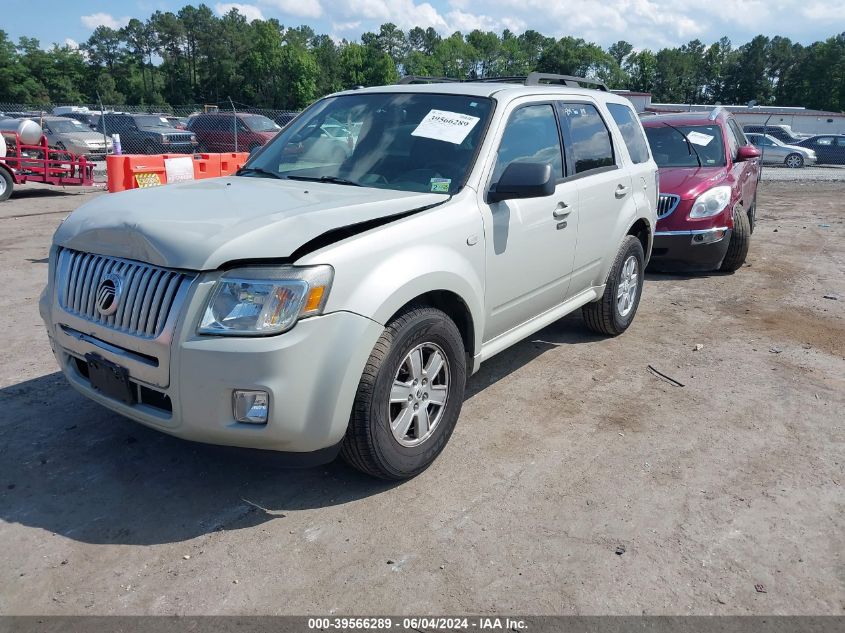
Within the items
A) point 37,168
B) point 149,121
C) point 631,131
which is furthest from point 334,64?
point 631,131

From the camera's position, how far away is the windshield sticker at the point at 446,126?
398cm

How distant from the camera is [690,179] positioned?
8227 mm

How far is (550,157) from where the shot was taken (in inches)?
177

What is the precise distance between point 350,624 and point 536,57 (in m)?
149

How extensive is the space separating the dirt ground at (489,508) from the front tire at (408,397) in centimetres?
20

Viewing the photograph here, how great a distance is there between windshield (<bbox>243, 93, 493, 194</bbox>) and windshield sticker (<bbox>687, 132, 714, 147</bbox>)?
18.7ft

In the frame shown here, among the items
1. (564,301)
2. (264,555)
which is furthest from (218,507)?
(564,301)

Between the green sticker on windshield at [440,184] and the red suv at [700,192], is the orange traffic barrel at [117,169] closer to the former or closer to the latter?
the green sticker on windshield at [440,184]

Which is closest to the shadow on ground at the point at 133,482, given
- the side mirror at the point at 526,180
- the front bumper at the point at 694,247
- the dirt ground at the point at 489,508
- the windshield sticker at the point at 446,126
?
the dirt ground at the point at 489,508

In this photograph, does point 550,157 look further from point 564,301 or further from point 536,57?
point 536,57

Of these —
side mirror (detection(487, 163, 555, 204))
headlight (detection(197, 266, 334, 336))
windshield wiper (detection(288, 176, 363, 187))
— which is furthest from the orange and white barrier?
headlight (detection(197, 266, 334, 336))

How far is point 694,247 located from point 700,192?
24.9 inches

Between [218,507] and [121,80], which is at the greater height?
[121,80]

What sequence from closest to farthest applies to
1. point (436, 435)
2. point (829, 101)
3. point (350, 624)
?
point (350, 624)
point (436, 435)
point (829, 101)
